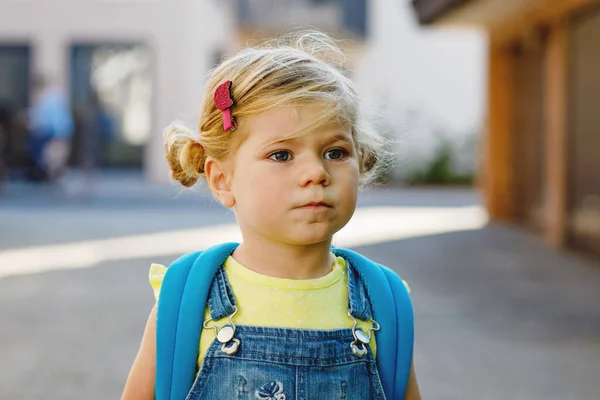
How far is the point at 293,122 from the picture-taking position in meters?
1.85

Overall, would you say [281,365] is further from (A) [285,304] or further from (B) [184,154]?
(B) [184,154]

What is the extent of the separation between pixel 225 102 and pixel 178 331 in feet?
1.49

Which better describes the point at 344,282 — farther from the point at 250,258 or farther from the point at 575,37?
the point at 575,37

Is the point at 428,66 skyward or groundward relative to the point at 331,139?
skyward

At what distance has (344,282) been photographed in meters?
1.99

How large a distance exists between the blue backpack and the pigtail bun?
200mm

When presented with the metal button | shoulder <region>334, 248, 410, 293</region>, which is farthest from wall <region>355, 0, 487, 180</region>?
the metal button

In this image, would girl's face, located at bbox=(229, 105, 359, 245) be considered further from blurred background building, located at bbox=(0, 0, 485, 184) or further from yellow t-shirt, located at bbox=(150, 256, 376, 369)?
blurred background building, located at bbox=(0, 0, 485, 184)

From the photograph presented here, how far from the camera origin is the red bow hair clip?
1.91 m

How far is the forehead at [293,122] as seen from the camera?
1.85m

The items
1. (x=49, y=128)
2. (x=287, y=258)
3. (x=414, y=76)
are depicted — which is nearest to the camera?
(x=287, y=258)

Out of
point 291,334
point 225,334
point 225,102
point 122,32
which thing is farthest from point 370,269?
point 122,32

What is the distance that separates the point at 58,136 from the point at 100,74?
7.30m

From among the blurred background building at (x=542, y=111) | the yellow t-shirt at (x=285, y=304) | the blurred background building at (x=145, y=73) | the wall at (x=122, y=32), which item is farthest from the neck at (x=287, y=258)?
the wall at (x=122, y=32)
